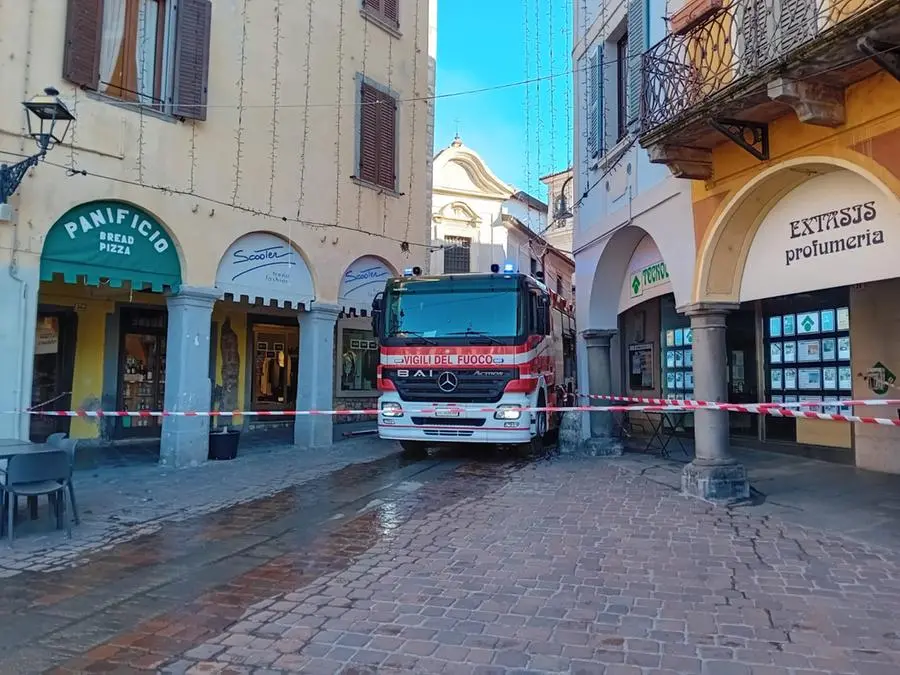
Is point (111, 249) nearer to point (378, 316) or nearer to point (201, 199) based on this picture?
point (201, 199)

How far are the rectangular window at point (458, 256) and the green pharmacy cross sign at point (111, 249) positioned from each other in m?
16.8

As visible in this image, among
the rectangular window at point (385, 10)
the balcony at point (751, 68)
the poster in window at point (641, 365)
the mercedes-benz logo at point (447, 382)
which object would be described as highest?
the rectangular window at point (385, 10)

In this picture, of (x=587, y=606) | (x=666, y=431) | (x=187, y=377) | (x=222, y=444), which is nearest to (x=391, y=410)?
(x=222, y=444)

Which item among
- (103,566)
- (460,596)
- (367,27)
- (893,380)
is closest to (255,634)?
(460,596)

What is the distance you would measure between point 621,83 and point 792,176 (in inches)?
196

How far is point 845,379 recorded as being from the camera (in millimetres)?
9648

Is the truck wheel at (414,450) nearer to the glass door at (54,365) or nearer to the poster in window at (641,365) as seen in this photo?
the poster in window at (641,365)

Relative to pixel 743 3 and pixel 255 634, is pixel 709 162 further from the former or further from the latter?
pixel 255 634

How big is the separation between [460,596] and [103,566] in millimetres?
2900

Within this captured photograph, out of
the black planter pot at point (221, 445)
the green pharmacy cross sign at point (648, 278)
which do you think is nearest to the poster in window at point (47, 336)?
the black planter pot at point (221, 445)

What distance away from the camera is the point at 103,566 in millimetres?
5336

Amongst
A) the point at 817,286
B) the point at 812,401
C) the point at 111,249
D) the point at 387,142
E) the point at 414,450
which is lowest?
the point at 414,450

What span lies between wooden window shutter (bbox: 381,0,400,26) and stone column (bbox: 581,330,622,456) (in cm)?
842

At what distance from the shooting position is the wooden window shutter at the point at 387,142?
571 inches
